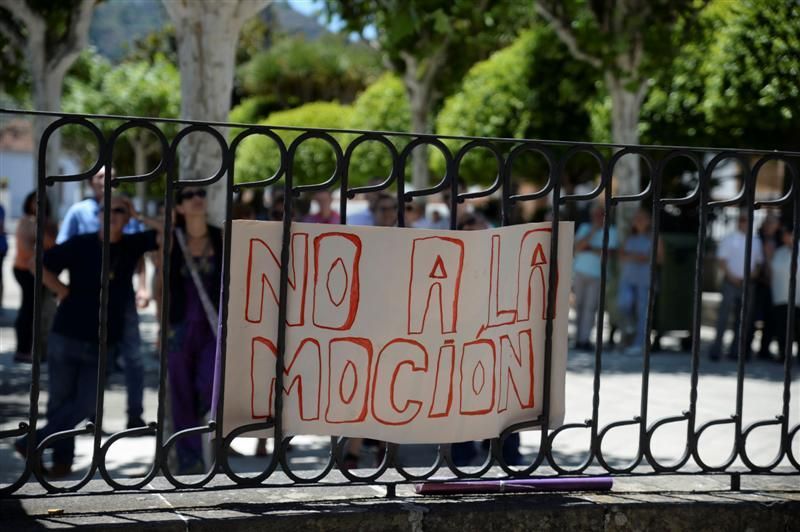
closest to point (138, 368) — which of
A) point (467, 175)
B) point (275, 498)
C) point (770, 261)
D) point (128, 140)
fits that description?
point (275, 498)

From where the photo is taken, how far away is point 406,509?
3.91 m

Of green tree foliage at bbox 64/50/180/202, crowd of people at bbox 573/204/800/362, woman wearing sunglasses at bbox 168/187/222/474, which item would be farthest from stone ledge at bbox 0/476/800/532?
green tree foliage at bbox 64/50/180/202

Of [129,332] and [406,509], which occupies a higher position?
[129,332]

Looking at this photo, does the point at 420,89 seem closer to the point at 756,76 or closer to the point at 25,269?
the point at 756,76

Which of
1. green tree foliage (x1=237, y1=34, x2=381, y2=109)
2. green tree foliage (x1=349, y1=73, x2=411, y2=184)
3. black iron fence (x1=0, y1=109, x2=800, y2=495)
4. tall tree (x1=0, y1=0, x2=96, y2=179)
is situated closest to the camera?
black iron fence (x1=0, y1=109, x2=800, y2=495)

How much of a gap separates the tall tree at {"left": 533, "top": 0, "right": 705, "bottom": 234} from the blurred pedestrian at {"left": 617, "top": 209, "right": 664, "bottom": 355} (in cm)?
80

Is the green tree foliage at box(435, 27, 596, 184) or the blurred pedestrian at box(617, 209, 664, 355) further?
the green tree foliage at box(435, 27, 596, 184)

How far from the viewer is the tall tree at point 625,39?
1407cm

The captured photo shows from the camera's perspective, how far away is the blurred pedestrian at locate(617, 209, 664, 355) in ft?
44.3

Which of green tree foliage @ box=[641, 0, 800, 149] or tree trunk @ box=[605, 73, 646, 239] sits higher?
green tree foliage @ box=[641, 0, 800, 149]

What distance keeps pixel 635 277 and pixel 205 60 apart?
7.99 m

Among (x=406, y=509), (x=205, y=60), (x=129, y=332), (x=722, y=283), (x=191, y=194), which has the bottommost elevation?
(x=406, y=509)

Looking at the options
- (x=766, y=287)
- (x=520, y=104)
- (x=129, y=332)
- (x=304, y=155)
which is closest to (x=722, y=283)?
(x=766, y=287)

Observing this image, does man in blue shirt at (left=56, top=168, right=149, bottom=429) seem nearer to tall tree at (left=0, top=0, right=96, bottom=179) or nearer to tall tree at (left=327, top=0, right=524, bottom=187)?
tall tree at (left=0, top=0, right=96, bottom=179)
